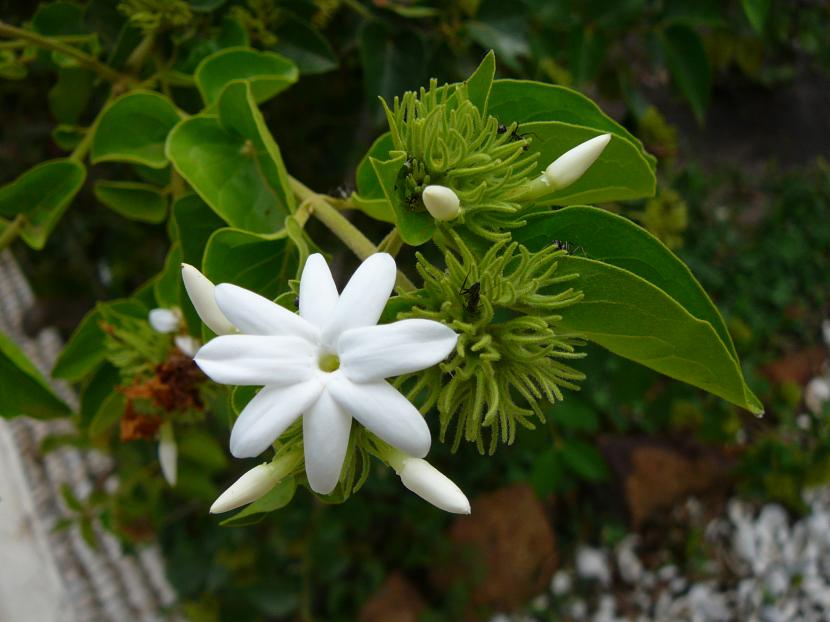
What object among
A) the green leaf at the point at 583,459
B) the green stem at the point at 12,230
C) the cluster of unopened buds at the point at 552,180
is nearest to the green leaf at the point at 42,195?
the green stem at the point at 12,230

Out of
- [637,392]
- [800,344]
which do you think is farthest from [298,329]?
[800,344]

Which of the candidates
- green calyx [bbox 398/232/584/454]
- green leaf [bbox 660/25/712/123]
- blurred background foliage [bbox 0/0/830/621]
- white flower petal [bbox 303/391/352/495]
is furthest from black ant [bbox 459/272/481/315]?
green leaf [bbox 660/25/712/123]

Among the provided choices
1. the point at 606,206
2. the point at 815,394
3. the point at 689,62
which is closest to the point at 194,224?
the point at 606,206

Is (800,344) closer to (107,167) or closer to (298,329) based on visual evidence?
(107,167)

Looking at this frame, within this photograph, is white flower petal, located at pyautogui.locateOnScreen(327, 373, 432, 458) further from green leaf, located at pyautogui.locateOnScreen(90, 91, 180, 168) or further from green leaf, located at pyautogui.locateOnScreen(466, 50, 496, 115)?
green leaf, located at pyautogui.locateOnScreen(90, 91, 180, 168)

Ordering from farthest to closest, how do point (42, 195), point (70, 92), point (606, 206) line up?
point (606, 206)
point (70, 92)
point (42, 195)

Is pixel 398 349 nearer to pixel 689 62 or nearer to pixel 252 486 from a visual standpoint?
pixel 252 486
